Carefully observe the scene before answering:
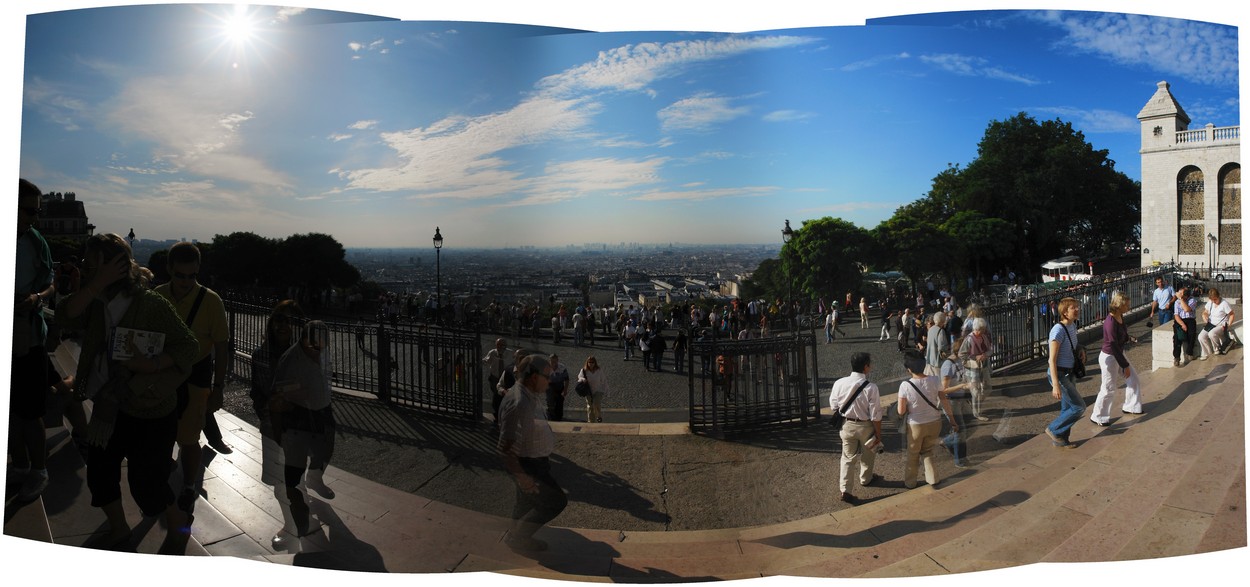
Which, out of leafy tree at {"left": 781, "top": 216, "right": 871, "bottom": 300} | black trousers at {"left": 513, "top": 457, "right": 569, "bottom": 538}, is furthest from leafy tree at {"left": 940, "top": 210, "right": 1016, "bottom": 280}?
black trousers at {"left": 513, "top": 457, "right": 569, "bottom": 538}

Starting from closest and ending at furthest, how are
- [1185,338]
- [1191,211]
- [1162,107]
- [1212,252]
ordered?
1. [1162,107]
2. [1191,211]
3. [1212,252]
4. [1185,338]

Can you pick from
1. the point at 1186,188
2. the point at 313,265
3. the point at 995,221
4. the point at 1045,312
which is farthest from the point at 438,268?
the point at 1186,188

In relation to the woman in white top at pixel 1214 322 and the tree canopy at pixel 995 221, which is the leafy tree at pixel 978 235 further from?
the woman in white top at pixel 1214 322

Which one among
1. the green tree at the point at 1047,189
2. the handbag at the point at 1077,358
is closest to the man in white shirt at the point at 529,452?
the green tree at the point at 1047,189

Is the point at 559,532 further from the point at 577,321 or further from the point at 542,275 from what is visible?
the point at 542,275

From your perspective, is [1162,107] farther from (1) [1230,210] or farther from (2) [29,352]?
(2) [29,352]

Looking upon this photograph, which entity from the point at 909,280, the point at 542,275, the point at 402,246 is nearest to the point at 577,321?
the point at 542,275

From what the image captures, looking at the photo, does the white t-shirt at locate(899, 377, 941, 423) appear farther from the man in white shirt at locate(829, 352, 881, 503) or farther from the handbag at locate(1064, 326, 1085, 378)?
the handbag at locate(1064, 326, 1085, 378)
